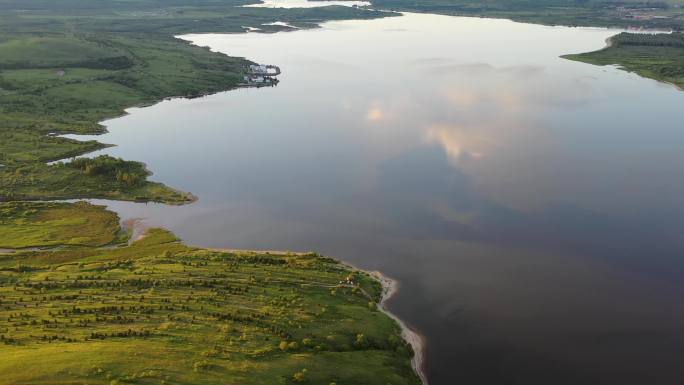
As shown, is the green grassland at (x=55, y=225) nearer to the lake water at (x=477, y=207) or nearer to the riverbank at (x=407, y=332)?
the lake water at (x=477, y=207)

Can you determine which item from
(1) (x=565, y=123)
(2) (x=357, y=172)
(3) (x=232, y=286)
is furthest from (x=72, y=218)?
(1) (x=565, y=123)

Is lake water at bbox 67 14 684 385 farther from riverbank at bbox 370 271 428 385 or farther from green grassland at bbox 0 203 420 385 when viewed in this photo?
green grassland at bbox 0 203 420 385

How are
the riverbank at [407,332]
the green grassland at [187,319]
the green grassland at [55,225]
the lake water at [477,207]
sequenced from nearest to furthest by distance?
1. the green grassland at [187,319]
2. the riverbank at [407,332]
3. the lake water at [477,207]
4. the green grassland at [55,225]

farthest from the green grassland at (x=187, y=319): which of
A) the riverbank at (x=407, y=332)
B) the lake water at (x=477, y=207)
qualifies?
the lake water at (x=477, y=207)

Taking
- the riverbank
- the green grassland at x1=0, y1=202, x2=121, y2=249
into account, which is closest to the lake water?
the riverbank

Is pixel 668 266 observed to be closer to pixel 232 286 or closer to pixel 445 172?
pixel 445 172

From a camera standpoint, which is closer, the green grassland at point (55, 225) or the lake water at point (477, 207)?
the lake water at point (477, 207)
